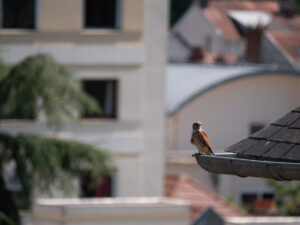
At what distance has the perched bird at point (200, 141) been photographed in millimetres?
7966

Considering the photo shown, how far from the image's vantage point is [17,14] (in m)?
29.0

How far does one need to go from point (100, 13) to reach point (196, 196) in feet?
13.9

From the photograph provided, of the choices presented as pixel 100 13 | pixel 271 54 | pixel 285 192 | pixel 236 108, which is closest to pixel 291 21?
pixel 271 54

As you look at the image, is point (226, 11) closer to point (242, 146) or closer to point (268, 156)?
point (242, 146)

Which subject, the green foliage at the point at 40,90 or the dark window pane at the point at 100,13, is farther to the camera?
the dark window pane at the point at 100,13

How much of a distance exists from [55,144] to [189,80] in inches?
958

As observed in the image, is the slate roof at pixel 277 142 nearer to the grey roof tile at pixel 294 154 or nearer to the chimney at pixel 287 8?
the grey roof tile at pixel 294 154

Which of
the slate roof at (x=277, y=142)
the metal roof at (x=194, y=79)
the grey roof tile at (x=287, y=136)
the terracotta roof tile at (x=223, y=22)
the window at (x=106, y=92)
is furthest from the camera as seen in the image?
the terracotta roof tile at (x=223, y=22)

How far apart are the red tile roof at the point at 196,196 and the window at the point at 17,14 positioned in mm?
4582

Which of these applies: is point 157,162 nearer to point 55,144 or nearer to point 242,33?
point 55,144

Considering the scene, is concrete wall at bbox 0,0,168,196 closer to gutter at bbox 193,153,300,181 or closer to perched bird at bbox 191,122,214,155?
perched bird at bbox 191,122,214,155

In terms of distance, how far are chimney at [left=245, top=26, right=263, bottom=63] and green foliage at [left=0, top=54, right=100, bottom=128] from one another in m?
42.2

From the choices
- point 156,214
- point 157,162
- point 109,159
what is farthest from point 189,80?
point 156,214

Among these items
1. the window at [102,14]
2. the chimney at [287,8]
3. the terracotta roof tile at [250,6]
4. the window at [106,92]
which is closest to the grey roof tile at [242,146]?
the window at [102,14]
